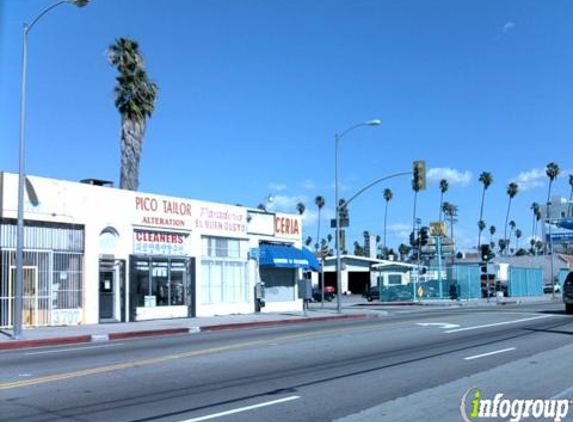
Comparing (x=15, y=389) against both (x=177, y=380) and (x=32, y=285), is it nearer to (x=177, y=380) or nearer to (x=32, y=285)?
(x=177, y=380)

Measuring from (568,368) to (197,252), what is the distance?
21821mm

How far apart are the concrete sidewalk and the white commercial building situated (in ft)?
3.49

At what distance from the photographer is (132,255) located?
29.2 metres

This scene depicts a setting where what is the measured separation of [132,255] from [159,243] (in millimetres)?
1871

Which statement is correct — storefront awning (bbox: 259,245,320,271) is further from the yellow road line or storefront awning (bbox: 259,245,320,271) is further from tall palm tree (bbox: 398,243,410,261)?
tall palm tree (bbox: 398,243,410,261)

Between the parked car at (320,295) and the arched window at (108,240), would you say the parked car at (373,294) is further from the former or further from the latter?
the arched window at (108,240)

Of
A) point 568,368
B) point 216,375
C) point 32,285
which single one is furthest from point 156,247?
point 568,368

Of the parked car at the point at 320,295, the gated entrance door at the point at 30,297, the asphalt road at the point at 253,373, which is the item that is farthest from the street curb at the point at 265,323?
the parked car at the point at 320,295

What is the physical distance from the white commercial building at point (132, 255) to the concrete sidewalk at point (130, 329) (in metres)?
1.06

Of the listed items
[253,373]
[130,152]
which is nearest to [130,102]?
A: [130,152]

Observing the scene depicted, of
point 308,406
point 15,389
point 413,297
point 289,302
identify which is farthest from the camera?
point 413,297

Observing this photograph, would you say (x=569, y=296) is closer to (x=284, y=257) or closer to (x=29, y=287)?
(x=284, y=257)

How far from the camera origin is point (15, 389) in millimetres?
11039

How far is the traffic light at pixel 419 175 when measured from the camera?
104 ft
